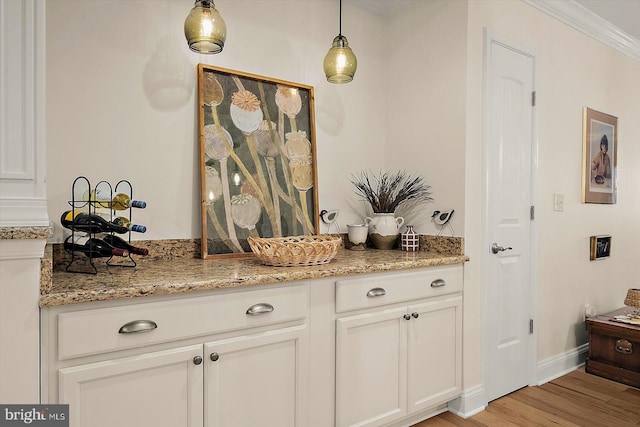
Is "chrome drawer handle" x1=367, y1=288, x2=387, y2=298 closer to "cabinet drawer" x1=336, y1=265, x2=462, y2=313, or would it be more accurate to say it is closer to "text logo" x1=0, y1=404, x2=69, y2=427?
"cabinet drawer" x1=336, y1=265, x2=462, y2=313

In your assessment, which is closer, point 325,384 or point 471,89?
point 325,384

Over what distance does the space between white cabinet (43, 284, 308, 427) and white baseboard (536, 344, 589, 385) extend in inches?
75.1

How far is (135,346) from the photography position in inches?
55.1

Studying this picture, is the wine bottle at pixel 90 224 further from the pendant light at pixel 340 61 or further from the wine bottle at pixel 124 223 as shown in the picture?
the pendant light at pixel 340 61

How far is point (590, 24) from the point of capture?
3117 mm

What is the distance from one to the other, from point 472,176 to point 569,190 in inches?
44.8

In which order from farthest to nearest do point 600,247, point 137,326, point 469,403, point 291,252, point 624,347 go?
point 600,247 < point 624,347 < point 469,403 < point 291,252 < point 137,326

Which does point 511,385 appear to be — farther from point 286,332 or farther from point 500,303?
point 286,332

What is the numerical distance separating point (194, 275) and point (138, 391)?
0.43 meters

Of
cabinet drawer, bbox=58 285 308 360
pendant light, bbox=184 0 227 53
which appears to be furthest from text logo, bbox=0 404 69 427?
pendant light, bbox=184 0 227 53

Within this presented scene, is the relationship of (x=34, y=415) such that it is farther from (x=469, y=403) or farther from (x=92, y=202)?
(x=469, y=403)

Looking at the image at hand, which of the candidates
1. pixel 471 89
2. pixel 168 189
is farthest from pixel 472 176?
pixel 168 189

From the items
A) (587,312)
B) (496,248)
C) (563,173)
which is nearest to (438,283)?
(496,248)

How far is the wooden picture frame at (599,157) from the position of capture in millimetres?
3193
